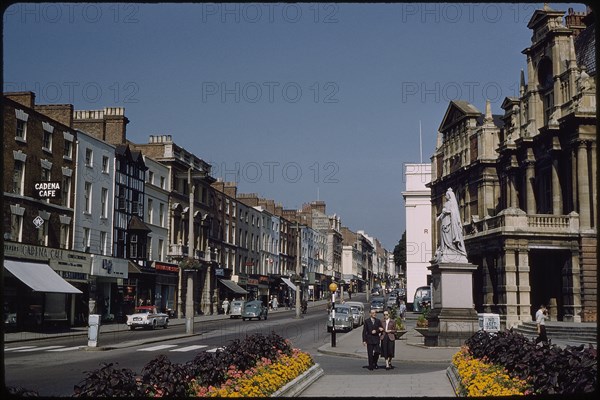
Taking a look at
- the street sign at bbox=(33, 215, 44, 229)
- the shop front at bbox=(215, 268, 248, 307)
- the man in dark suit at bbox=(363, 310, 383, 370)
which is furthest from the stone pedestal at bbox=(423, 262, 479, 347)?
the shop front at bbox=(215, 268, 248, 307)

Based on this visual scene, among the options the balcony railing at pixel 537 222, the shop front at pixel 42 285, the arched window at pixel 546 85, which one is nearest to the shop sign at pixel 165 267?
the shop front at pixel 42 285

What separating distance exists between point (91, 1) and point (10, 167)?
39.2 metres

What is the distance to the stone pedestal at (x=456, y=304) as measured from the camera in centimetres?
2817

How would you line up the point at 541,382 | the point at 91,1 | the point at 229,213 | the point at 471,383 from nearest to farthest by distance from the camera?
the point at 91,1 → the point at 541,382 → the point at 471,383 → the point at 229,213

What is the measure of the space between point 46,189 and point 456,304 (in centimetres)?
2636

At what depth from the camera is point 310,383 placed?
16656 mm

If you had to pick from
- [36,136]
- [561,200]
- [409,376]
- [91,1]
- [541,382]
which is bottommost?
[409,376]

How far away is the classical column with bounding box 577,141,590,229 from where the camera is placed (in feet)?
142

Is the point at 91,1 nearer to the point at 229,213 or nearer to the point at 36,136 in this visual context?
the point at 36,136

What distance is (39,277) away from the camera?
3997 cm

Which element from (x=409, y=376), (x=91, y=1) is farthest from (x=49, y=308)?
(x=91, y=1)

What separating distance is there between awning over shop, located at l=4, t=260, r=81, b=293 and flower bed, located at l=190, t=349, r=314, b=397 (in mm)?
25069

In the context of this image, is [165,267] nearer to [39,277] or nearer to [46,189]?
[46,189]

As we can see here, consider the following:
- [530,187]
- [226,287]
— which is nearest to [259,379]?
[530,187]
